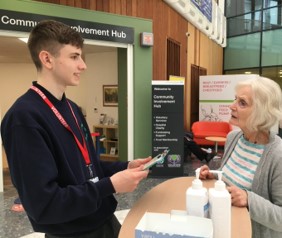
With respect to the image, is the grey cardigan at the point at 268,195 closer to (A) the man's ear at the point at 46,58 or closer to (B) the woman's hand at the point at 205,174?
(B) the woman's hand at the point at 205,174

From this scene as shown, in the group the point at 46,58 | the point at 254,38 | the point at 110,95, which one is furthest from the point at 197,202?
the point at 254,38

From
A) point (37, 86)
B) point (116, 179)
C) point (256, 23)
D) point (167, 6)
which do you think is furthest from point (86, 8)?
point (256, 23)

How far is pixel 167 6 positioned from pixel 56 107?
5.41m

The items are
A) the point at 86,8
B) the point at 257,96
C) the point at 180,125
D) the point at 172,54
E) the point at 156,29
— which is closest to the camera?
the point at 257,96

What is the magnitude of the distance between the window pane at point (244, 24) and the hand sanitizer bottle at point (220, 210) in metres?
9.88

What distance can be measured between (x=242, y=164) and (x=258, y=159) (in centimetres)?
9

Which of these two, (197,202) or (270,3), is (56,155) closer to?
(197,202)

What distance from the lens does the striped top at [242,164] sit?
1352mm

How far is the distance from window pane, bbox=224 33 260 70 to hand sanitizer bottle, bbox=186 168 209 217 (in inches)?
382

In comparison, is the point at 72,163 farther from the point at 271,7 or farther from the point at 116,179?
the point at 271,7

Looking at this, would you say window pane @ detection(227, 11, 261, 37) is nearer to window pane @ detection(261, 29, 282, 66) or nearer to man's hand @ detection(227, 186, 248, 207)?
window pane @ detection(261, 29, 282, 66)

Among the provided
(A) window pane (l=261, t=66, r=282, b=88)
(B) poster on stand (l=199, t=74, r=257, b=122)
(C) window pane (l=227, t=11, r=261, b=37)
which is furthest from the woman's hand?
(C) window pane (l=227, t=11, r=261, b=37)

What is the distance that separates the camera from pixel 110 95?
688 cm

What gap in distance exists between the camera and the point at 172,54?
21.1 ft
